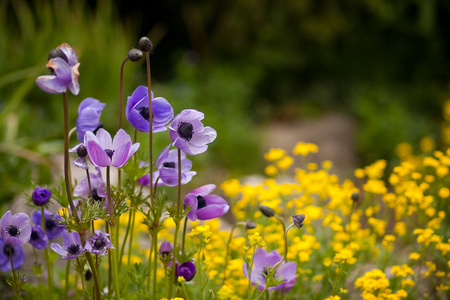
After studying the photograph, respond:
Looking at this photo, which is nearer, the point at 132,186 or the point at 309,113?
the point at 132,186

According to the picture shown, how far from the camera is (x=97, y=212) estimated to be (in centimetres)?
126

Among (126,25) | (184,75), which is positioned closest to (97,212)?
(184,75)

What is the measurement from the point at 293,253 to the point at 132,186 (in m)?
0.66

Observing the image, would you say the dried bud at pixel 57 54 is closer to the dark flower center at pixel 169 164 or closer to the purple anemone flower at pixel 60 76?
the purple anemone flower at pixel 60 76

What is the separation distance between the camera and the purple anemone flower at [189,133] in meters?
Result: 1.27

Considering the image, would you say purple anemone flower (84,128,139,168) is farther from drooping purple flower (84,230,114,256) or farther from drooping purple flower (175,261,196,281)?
drooping purple flower (175,261,196,281)

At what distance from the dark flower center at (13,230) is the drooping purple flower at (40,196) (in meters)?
0.08

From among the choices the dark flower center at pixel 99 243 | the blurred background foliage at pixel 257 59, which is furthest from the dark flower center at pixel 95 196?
the blurred background foliage at pixel 257 59

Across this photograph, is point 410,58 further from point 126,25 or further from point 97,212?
point 97,212

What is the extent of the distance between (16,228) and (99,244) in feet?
A: 0.88

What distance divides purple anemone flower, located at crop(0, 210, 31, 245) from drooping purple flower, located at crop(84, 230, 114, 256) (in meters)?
0.21

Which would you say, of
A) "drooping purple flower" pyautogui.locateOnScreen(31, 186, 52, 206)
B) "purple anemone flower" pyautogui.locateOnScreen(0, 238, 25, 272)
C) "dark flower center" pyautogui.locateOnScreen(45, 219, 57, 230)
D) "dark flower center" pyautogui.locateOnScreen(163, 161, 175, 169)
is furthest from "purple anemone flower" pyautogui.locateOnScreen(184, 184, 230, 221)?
"purple anemone flower" pyautogui.locateOnScreen(0, 238, 25, 272)

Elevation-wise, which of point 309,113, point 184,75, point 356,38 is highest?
point 356,38

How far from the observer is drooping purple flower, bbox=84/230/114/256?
1267mm
